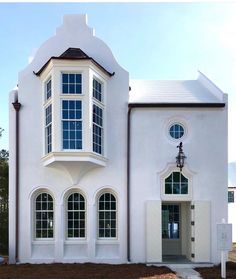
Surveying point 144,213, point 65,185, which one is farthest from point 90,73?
point 144,213

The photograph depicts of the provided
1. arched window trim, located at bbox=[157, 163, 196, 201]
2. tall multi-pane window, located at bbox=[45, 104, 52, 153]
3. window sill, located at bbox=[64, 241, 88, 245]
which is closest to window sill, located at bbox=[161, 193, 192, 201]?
arched window trim, located at bbox=[157, 163, 196, 201]

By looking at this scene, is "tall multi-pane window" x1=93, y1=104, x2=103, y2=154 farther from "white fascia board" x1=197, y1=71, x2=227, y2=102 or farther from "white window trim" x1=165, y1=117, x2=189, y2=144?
"white fascia board" x1=197, y1=71, x2=227, y2=102

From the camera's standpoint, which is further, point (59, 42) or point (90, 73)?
point (59, 42)

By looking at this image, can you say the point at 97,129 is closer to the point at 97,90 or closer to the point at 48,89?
the point at 97,90

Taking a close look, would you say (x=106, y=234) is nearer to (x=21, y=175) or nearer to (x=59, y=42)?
(x=21, y=175)

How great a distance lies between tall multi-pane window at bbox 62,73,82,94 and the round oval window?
413 centimetres

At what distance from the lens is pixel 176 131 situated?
55.5ft

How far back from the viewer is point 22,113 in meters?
16.7

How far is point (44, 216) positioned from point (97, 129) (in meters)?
4.16

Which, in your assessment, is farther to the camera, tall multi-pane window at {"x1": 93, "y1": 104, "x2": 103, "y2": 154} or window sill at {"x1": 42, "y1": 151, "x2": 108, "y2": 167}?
tall multi-pane window at {"x1": 93, "y1": 104, "x2": 103, "y2": 154}

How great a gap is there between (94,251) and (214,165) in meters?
5.94

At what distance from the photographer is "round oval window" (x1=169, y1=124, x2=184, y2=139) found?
55.4 feet

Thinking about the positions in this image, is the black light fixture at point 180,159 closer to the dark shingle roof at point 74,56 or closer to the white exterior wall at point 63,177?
the white exterior wall at point 63,177

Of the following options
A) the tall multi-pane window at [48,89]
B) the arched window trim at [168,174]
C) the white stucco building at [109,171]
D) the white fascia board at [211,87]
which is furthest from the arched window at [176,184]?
the tall multi-pane window at [48,89]
